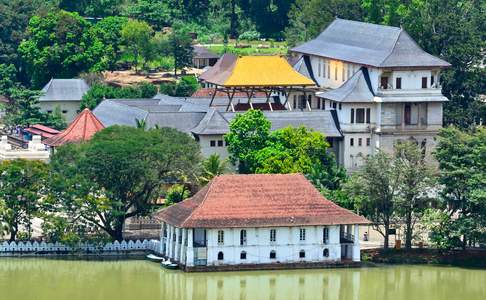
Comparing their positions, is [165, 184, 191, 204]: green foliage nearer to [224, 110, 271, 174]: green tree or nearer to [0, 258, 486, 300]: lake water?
[0, 258, 486, 300]: lake water

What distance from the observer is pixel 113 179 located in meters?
68.4

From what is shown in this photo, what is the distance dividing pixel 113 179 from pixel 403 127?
15.9m

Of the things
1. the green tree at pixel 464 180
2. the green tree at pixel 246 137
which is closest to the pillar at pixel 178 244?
the green tree at pixel 464 180

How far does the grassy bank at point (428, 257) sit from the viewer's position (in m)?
68.2

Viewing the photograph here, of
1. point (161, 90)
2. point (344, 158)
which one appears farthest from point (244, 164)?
point (161, 90)

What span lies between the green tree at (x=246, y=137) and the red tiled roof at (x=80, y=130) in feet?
17.9

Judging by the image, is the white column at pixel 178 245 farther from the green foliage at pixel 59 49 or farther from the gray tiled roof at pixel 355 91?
the green foliage at pixel 59 49

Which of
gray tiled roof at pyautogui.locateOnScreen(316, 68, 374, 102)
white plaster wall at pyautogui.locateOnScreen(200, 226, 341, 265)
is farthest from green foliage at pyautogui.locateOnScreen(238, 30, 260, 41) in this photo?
white plaster wall at pyautogui.locateOnScreen(200, 226, 341, 265)

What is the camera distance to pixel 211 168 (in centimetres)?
7231

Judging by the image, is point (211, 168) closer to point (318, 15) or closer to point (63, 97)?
point (63, 97)

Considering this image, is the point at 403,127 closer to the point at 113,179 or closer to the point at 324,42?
the point at 324,42

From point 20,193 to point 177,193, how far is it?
19.8ft

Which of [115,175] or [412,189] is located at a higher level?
[115,175]

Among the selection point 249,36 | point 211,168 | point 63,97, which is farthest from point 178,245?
point 249,36
